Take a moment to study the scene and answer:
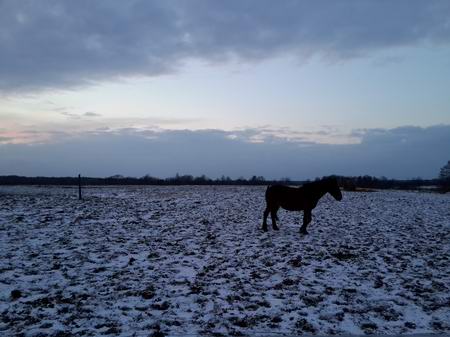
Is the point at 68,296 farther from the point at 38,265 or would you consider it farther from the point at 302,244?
the point at 302,244

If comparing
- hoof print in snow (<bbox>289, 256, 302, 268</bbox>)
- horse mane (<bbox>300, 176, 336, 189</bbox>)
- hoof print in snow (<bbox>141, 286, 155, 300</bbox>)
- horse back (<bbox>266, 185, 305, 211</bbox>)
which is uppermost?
horse mane (<bbox>300, 176, 336, 189</bbox>)

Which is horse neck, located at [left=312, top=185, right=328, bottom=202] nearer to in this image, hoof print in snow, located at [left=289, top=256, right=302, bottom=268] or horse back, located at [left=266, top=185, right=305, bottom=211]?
horse back, located at [left=266, top=185, right=305, bottom=211]

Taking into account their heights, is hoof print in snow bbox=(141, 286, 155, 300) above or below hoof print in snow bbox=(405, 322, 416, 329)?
above

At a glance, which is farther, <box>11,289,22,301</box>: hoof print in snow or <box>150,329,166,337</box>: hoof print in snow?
<box>11,289,22,301</box>: hoof print in snow

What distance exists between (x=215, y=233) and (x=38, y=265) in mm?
5899

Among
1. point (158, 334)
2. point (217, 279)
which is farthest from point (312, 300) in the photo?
point (158, 334)

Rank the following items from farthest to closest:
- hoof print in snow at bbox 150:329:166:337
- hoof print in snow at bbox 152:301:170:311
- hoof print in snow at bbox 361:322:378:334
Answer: hoof print in snow at bbox 152:301:170:311, hoof print in snow at bbox 361:322:378:334, hoof print in snow at bbox 150:329:166:337

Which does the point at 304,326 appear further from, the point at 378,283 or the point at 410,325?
the point at 378,283

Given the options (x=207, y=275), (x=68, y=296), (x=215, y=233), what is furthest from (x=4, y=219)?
(x=207, y=275)

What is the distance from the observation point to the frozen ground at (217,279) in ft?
17.7

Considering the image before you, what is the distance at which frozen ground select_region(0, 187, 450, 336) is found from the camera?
5406mm

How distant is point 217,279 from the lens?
7.47 m

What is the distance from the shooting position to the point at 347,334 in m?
5.13

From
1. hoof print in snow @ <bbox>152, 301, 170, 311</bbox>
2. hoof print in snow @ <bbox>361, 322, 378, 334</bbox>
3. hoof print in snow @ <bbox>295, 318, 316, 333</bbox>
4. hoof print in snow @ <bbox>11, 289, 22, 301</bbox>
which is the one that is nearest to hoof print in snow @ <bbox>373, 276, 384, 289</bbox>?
hoof print in snow @ <bbox>361, 322, 378, 334</bbox>
